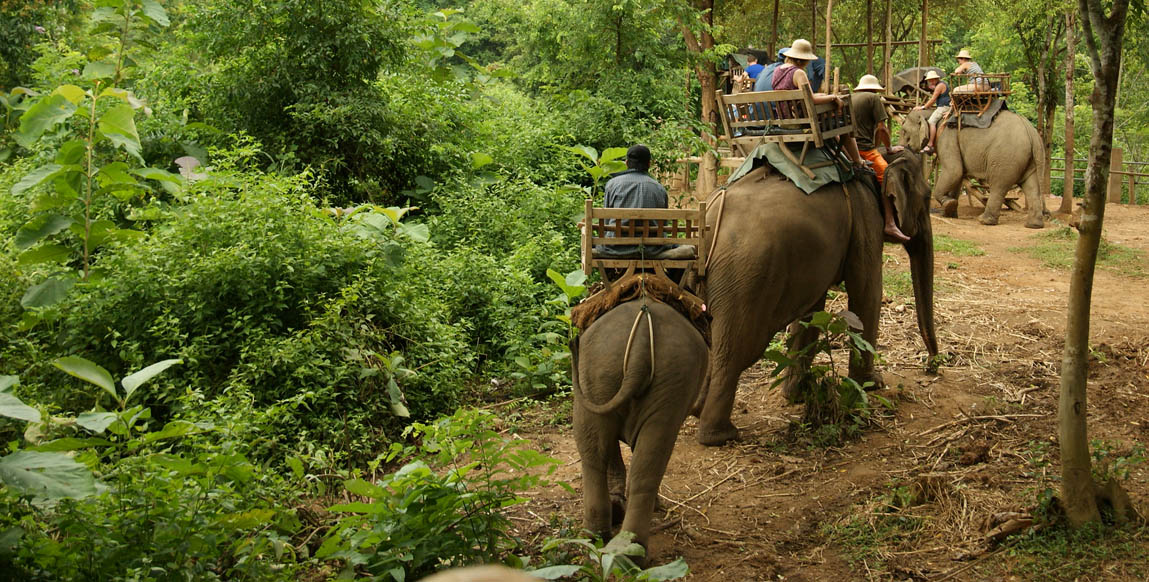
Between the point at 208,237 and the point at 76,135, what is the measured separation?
7.71 ft

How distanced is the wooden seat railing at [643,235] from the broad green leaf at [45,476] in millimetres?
2549

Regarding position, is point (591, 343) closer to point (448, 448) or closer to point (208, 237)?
point (448, 448)

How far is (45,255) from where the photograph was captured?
6027mm

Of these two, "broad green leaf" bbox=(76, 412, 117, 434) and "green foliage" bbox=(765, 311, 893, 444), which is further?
"green foliage" bbox=(765, 311, 893, 444)

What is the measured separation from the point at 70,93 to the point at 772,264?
455 cm

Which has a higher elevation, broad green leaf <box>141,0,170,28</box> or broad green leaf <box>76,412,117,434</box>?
broad green leaf <box>141,0,170,28</box>

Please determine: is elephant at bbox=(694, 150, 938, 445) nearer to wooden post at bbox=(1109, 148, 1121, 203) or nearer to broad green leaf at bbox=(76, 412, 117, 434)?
broad green leaf at bbox=(76, 412, 117, 434)

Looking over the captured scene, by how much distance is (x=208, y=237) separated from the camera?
7.03 metres

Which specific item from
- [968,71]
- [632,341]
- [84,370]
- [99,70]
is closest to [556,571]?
[632,341]

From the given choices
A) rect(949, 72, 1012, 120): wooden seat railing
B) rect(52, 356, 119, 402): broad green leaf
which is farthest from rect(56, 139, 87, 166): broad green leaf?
rect(949, 72, 1012, 120): wooden seat railing

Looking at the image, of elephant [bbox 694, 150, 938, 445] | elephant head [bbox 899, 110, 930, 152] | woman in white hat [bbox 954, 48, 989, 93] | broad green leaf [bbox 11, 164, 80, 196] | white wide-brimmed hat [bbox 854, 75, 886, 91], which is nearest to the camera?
broad green leaf [bbox 11, 164, 80, 196]

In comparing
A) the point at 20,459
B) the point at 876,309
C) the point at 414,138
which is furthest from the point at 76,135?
the point at 876,309

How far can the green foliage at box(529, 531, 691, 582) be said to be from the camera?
3.88 m

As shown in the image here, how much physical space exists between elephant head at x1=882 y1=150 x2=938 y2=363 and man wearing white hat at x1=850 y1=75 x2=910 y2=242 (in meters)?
0.07
